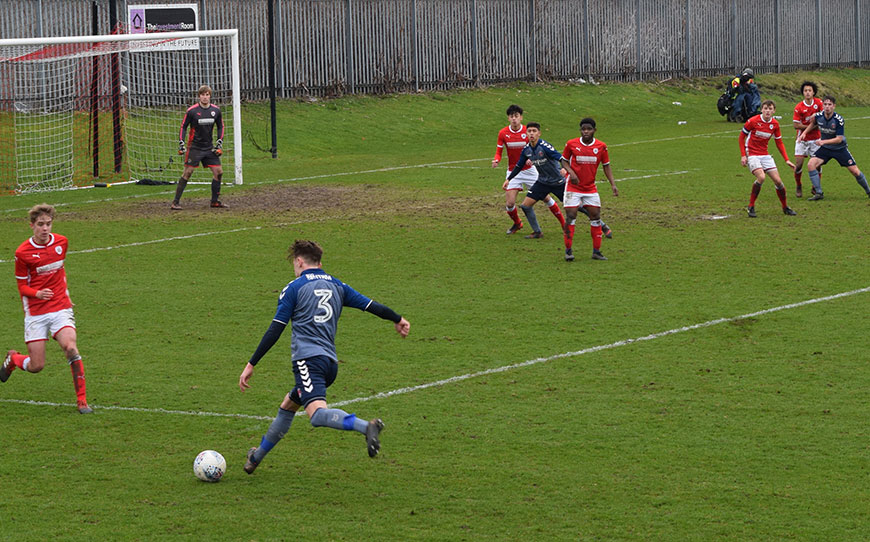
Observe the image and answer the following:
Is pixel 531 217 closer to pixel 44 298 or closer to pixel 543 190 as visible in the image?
pixel 543 190

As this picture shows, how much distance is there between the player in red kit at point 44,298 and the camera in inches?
400

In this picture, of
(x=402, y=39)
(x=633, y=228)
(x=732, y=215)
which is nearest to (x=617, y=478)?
(x=633, y=228)

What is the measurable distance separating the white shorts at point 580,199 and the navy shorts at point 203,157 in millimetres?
8454

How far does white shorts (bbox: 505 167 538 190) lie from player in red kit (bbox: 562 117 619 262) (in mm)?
2105

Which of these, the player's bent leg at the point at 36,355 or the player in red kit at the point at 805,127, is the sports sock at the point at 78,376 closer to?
the player's bent leg at the point at 36,355

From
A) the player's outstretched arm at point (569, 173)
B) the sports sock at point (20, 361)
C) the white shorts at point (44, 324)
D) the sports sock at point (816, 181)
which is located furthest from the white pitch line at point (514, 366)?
the sports sock at point (816, 181)

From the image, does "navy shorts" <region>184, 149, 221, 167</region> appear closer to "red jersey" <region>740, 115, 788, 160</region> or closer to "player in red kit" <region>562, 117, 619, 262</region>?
"player in red kit" <region>562, 117, 619, 262</region>

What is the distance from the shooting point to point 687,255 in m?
17.4

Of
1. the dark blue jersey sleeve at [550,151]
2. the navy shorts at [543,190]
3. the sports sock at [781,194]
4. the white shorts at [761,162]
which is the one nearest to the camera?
the dark blue jersey sleeve at [550,151]

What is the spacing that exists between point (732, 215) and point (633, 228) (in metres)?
2.15

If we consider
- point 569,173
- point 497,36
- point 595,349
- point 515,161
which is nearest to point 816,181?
point 515,161

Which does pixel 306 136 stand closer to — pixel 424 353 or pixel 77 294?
pixel 77 294

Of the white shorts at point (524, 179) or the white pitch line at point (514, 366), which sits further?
the white shorts at point (524, 179)

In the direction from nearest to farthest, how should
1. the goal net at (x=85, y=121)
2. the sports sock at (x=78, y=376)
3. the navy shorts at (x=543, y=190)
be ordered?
the sports sock at (x=78, y=376) → the navy shorts at (x=543, y=190) → the goal net at (x=85, y=121)
